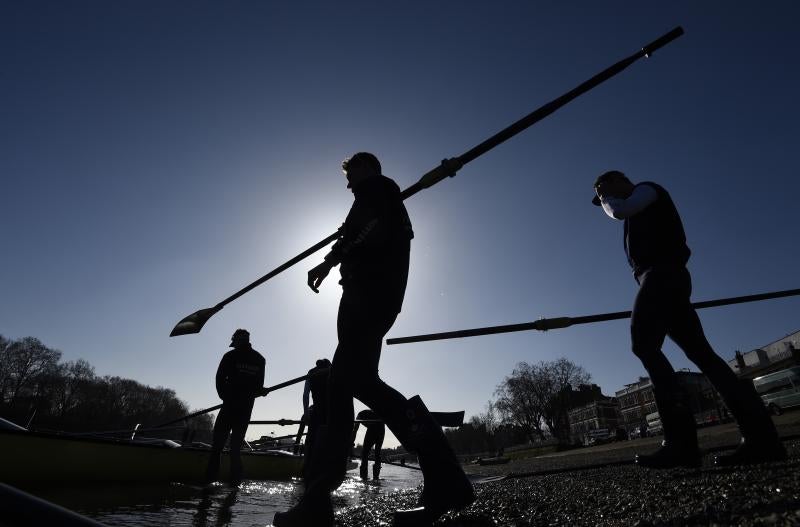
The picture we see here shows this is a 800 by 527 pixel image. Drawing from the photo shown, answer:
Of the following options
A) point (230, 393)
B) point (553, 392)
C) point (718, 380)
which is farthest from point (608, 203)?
point (553, 392)

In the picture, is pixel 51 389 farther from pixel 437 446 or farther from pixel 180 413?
pixel 437 446

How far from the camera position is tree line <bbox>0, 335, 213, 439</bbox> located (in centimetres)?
7594

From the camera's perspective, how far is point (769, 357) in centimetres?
6366

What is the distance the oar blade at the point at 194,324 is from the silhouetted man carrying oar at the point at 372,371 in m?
3.38

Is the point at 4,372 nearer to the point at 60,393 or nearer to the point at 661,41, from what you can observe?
the point at 60,393

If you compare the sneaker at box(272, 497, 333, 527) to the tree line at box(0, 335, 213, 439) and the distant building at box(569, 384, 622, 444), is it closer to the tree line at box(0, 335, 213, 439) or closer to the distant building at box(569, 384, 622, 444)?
the tree line at box(0, 335, 213, 439)

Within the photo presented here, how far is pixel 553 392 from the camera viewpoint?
76.7 m

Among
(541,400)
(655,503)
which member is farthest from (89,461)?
(541,400)

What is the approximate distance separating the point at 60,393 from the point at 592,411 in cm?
11545

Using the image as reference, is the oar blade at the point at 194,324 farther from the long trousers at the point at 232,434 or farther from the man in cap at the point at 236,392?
the long trousers at the point at 232,434

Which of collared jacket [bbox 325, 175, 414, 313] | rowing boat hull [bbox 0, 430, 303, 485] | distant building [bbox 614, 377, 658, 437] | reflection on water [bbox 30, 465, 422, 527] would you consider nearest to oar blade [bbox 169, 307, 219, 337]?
rowing boat hull [bbox 0, 430, 303, 485]

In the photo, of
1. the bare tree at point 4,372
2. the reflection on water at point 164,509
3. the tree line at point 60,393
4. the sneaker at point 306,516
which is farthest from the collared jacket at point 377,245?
the bare tree at point 4,372

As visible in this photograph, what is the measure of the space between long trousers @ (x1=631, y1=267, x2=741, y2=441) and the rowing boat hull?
548cm

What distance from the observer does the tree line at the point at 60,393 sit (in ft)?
249
